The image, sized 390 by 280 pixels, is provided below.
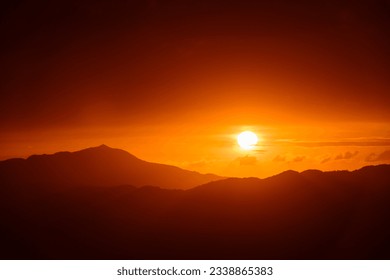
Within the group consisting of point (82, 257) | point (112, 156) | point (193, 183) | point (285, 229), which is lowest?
point (82, 257)

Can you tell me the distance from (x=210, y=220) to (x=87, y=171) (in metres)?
10.5

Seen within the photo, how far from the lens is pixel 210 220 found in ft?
81.9

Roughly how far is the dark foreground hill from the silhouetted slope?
7.01ft

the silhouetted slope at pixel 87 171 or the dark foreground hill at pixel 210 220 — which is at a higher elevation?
the silhouetted slope at pixel 87 171

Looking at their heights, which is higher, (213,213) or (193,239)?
(213,213)

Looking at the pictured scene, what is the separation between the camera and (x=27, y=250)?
22.1 m

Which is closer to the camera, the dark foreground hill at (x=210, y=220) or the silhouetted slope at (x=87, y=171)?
the dark foreground hill at (x=210, y=220)

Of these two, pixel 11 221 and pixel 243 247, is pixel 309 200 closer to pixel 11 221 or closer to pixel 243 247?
pixel 243 247

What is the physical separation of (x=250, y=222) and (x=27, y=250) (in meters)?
12.2

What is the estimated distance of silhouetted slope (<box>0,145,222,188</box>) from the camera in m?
29.7

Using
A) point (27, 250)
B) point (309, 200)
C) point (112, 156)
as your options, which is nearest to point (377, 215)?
point (309, 200)

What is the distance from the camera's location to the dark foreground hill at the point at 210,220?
2216cm

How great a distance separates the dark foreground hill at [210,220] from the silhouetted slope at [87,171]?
2.14 meters

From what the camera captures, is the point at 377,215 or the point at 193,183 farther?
the point at 193,183
